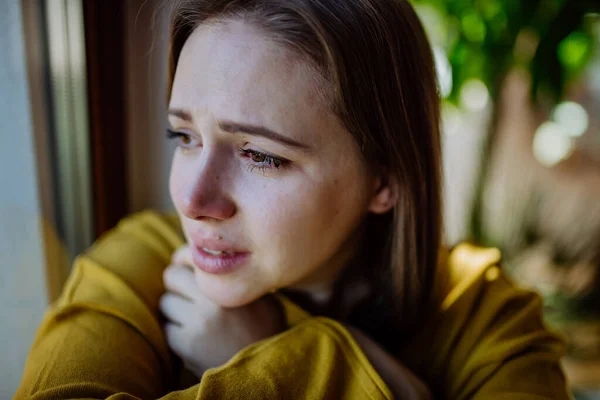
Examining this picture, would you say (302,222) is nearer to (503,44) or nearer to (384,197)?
(384,197)

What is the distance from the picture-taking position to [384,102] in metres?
0.74

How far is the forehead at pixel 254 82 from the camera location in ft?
2.17

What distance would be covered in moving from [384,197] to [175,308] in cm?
44

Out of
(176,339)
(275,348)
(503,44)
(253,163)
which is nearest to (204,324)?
(176,339)

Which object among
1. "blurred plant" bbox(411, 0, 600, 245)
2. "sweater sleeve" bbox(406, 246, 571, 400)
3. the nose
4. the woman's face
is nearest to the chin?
the woman's face

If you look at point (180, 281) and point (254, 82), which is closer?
point (254, 82)

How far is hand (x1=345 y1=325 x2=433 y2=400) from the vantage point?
750 mm

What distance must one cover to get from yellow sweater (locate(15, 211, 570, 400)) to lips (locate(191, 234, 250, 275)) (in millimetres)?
132

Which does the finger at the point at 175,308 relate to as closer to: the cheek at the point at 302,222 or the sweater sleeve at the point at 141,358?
the sweater sleeve at the point at 141,358

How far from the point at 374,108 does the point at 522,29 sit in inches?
38.1

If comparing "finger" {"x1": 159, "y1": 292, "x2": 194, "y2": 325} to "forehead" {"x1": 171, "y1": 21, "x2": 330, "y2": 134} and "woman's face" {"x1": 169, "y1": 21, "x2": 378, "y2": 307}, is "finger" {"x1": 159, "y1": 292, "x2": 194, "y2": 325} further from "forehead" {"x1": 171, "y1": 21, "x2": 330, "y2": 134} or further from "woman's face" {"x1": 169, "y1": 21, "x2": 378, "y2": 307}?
"forehead" {"x1": 171, "y1": 21, "x2": 330, "y2": 134}

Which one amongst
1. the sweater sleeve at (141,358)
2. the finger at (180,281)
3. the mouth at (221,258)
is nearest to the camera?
the sweater sleeve at (141,358)

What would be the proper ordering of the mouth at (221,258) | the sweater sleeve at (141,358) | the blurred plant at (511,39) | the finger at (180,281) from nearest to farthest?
the sweater sleeve at (141,358) < the mouth at (221,258) < the finger at (180,281) < the blurred plant at (511,39)

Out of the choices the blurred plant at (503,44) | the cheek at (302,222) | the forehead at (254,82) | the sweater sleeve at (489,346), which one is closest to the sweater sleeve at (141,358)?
the cheek at (302,222)
